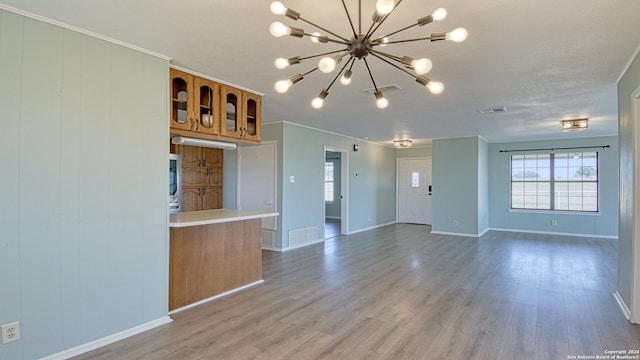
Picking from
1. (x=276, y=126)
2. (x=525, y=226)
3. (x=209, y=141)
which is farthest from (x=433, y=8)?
(x=525, y=226)

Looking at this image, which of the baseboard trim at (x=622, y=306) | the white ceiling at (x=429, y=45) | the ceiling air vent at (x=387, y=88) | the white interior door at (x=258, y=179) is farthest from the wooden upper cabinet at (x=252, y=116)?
the baseboard trim at (x=622, y=306)

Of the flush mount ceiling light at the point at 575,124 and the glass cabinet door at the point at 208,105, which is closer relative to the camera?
the glass cabinet door at the point at 208,105

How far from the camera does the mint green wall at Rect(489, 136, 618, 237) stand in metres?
7.71

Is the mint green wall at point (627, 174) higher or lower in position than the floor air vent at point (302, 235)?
higher

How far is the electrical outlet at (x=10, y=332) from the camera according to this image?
87.0 inches

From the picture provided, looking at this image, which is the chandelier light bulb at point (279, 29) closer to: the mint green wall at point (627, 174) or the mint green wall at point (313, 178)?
the mint green wall at point (627, 174)

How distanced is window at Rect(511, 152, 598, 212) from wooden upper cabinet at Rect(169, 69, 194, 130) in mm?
8218

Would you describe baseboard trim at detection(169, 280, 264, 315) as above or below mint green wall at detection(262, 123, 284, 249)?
below

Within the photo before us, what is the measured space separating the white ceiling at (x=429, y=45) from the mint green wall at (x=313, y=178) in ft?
4.78

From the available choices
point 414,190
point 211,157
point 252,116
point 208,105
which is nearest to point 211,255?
point 208,105

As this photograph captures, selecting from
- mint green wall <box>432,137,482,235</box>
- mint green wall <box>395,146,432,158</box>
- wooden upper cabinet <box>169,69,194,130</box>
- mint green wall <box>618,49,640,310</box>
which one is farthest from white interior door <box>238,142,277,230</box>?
mint green wall <box>395,146,432,158</box>

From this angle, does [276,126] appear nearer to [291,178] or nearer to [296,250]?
[291,178]

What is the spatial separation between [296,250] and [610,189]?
7.19 meters

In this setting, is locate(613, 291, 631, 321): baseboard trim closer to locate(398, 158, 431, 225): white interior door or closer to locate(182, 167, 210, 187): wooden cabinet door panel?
locate(398, 158, 431, 225): white interior door
